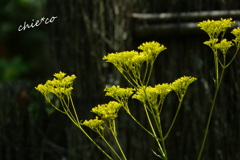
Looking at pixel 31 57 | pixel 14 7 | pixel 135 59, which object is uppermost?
pixel 14 7

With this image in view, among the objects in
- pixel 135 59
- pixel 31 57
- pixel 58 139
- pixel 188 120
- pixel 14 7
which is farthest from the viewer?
pixel 31 57

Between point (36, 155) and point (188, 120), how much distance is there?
1.25 meters

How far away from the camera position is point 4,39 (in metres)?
9.38

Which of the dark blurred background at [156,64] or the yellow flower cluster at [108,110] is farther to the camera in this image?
the dark blurred background at [156,64]

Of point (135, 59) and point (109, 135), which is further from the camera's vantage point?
point (109, 135)

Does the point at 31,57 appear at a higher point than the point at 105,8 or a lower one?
higher

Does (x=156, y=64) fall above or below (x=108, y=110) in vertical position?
above

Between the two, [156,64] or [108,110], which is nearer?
[108,110]

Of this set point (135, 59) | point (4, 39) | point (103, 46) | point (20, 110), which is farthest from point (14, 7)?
point (135, 59)

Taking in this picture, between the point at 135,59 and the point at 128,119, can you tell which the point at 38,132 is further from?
the point at 135,59

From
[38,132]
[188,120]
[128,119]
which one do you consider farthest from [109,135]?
[38,132]

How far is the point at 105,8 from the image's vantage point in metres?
3.15

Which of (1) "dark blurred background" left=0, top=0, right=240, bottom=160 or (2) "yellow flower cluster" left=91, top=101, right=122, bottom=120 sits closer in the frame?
(2) "yellow flower cluster" left=91, top=101, right=122, bottom=120

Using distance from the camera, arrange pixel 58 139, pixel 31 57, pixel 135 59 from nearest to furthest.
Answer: pixel 135 59, pixel 58 139, pixel 31 57
